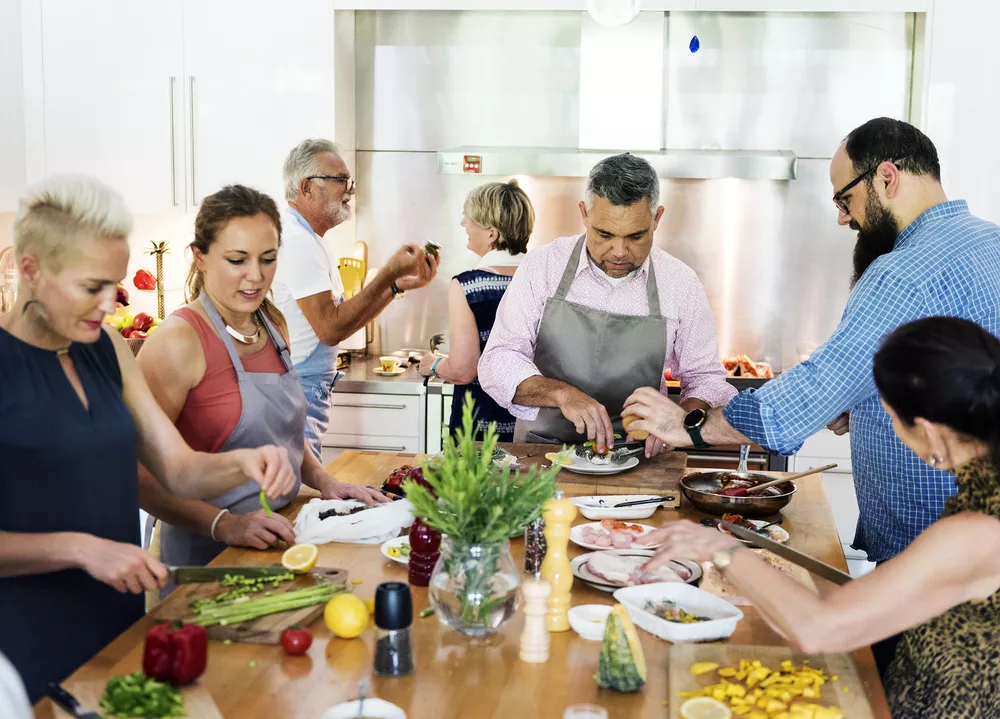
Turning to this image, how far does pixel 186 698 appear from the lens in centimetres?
161

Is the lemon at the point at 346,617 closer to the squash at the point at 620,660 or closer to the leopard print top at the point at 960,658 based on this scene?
the squash at the point at 620,660

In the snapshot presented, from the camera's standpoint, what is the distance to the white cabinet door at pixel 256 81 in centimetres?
470

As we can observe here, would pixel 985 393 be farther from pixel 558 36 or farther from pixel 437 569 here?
pixel 558 36

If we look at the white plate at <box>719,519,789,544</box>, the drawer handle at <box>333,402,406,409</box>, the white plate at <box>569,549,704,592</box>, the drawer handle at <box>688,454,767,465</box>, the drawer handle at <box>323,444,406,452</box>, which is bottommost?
the drawer handle at <box>323,444,406,452</box>

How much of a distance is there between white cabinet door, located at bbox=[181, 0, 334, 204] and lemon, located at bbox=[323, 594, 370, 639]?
10.2 feet

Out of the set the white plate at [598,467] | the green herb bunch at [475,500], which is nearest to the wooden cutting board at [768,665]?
the green herb bunch at [475,500]

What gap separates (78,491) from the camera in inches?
81.4

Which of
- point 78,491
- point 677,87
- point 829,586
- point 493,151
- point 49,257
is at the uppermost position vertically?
point 677,87

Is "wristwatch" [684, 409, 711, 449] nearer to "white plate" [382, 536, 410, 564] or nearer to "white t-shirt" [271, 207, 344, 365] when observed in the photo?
"white plate" [382, 536, 410, 564]

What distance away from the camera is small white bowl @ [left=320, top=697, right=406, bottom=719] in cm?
→ 160

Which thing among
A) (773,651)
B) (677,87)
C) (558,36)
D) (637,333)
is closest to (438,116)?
(558,36)

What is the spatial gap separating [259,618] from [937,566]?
3.76 feet

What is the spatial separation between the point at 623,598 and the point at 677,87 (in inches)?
141

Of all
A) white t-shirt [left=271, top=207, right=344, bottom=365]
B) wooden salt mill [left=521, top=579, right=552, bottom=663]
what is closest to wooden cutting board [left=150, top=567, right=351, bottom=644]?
wooden salt mill [left=521, top=579, right=552, bottom=663]
